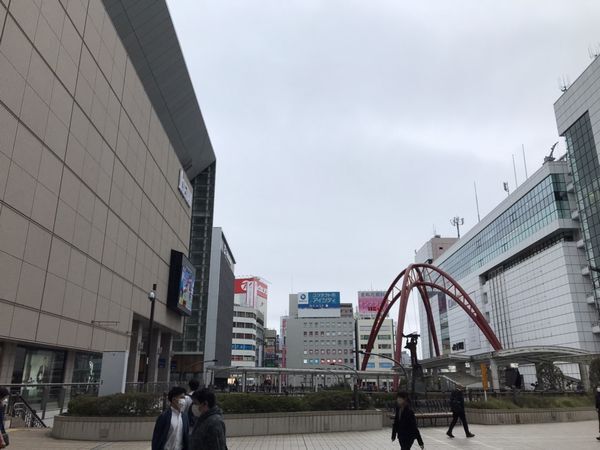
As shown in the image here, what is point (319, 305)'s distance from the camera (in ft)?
476

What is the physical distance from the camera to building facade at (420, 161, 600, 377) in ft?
195

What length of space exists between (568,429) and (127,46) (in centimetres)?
3999

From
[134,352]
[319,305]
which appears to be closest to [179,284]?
[134,352]

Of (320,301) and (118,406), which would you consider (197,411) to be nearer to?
(118,406)

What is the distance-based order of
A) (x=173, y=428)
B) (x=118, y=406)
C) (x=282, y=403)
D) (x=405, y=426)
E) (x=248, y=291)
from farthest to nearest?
1. (x=248, y=291)
2. (x=282, y=403)
3. (x=118, y=406)
4. (x=405, y=426)
5. (x=173, y=428)

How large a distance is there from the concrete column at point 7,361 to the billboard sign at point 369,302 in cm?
13655

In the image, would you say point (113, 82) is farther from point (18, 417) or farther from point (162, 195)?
point (18, 417)

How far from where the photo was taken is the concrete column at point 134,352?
38125mm

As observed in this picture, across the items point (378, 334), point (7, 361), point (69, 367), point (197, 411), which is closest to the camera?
point (197, 411)

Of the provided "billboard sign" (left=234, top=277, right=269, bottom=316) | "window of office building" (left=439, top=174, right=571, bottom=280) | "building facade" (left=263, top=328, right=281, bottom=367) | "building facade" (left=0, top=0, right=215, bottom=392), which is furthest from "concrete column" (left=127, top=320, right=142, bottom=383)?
"building facade" (left=263, top=328, right=281, bottom=367)

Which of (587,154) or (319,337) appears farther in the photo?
(319,337)

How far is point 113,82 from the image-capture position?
30.5 m

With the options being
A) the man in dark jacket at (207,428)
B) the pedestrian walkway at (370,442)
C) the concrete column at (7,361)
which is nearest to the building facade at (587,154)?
the pedestrian walkway at (370,442)

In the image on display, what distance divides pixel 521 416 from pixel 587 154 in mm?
50418
